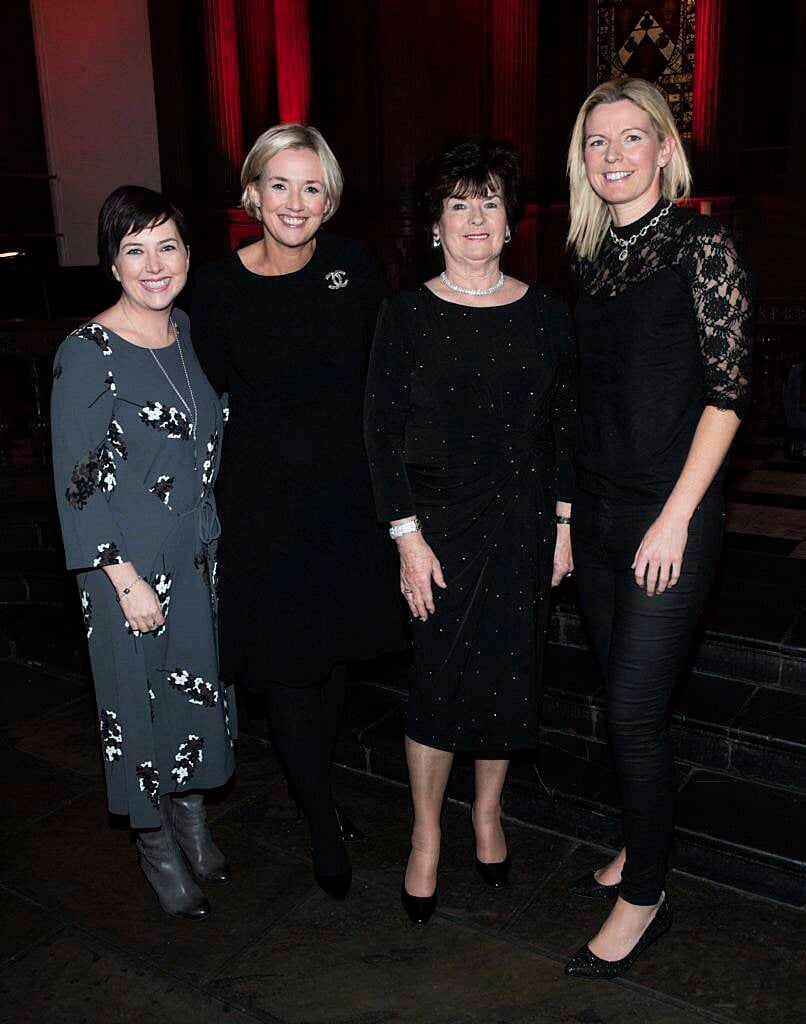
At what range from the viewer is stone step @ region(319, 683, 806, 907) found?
8.66ft

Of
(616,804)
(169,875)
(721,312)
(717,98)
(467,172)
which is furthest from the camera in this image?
(717,98)

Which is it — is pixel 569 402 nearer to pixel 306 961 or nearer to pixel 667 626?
pixel 667 626

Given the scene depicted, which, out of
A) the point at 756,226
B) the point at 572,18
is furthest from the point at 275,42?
the point at 756,226

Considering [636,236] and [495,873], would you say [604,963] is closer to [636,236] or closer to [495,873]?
[495,873]

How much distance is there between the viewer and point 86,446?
7.33 feet

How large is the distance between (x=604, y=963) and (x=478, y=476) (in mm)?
1183

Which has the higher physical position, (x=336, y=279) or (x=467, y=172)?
(x=467, y=172)

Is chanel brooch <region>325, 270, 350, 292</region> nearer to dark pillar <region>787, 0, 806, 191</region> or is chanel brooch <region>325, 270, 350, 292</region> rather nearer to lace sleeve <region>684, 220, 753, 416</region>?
lace sleeve <region>684, 220, 753, 416</region>

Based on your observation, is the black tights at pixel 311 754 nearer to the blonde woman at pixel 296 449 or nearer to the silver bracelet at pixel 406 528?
the blonde woman at pixel 296 449

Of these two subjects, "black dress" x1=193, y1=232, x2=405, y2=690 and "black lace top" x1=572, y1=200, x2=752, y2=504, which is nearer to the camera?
"black lace top" x1=572, y1=200, x2=752, y2=504

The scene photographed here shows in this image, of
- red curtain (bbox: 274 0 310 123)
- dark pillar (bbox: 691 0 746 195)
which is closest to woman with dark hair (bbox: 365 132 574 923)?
dark pillar (bbox: 691 0 746 195)

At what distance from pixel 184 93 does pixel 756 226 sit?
5.34 meters

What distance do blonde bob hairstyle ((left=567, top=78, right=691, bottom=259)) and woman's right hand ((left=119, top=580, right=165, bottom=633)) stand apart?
4.13 ft

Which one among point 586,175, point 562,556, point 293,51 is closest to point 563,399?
point 562,556
